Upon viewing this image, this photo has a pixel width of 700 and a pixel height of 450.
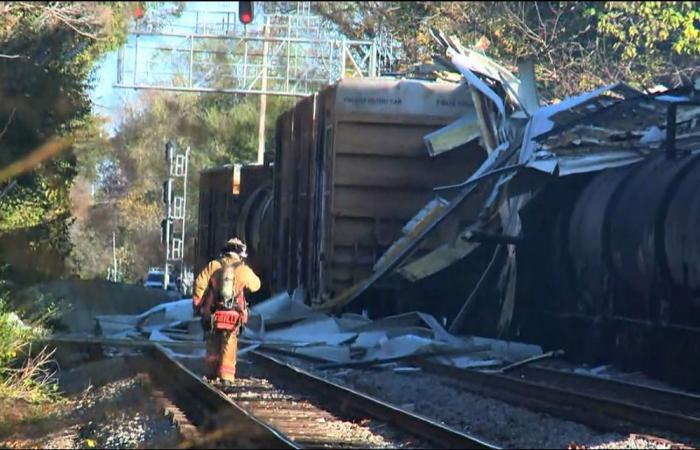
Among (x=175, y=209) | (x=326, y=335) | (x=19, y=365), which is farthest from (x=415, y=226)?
(x=175, y=209)

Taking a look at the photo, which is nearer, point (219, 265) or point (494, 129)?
point (219, 265)

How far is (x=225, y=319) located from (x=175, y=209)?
41982 millimetres

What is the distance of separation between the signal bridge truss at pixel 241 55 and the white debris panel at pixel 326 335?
576 centimetres

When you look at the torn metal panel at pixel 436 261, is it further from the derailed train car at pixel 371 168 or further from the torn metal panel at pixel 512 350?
the torn metal panel at pixel 512 350

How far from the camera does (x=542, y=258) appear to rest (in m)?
18.4

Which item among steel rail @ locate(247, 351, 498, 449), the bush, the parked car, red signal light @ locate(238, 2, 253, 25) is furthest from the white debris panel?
the parked car

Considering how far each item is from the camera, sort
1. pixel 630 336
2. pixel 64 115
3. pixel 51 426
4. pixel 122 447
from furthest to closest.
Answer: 1. pixel 64 115
2. pixel 630 336
3. pixel 51 426
4. pixel 122 447

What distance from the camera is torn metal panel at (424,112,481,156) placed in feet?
69.2

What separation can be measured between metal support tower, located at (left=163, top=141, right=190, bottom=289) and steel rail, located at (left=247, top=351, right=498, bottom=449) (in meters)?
31.2

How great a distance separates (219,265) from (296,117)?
11.6m

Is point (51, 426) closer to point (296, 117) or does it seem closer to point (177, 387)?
point (177, 387)

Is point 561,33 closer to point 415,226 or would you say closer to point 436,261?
point 415,226

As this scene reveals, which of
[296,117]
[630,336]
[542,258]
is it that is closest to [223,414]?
[630,336]

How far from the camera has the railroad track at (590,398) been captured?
36.4ft
